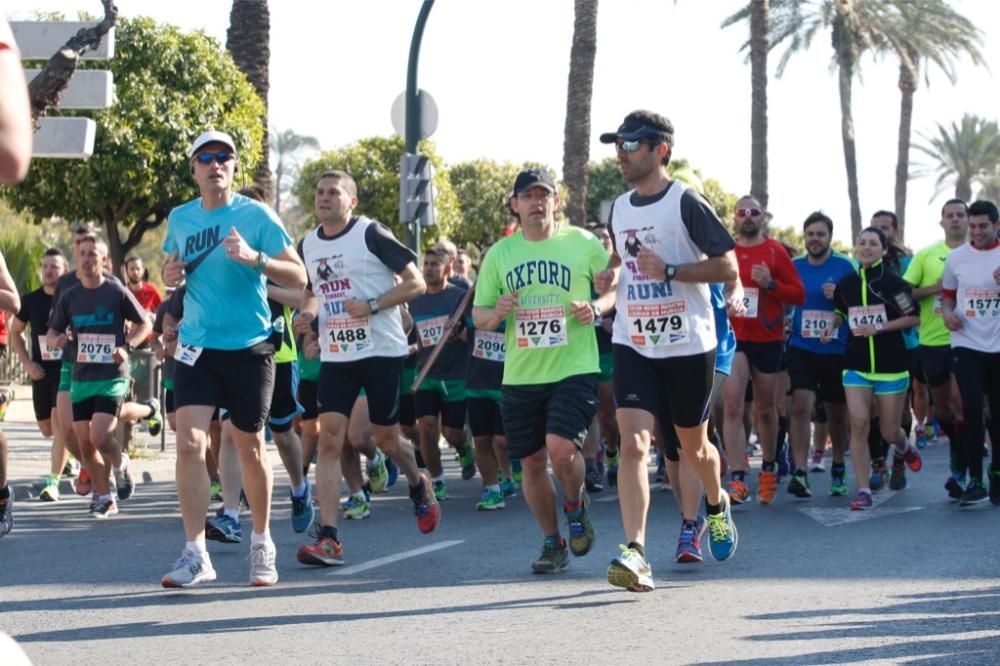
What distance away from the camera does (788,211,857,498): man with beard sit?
41.9ft

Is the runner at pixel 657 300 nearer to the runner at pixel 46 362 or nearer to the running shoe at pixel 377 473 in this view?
the running shoe at pixel 377 473

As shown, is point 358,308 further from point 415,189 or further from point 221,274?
point 415,189

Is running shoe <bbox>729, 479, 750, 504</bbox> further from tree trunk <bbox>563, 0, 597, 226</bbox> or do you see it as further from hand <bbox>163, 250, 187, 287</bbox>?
tree trunk <bbox>563, 0, 597, 226</bbox>

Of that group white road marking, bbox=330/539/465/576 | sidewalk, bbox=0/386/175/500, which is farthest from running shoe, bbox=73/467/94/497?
white road marking, bbox=330/539/465/576

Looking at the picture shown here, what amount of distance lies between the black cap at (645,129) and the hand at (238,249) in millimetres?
1771

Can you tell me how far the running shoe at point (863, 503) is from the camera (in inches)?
458

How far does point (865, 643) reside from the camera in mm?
6520

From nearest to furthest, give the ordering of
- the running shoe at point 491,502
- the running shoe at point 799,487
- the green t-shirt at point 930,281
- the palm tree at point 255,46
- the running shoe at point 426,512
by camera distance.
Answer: the running shoe at point 426,512
the running shoe at point 491,502
the running shoe at point 799,487
the green t-shirt at point 930,281
the palm tree at point 255,46

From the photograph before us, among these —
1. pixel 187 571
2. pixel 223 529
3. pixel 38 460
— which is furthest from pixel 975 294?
pixel 38 460

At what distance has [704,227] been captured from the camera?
793cm

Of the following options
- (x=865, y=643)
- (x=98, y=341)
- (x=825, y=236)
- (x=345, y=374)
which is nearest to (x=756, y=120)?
(x=825, y=236)

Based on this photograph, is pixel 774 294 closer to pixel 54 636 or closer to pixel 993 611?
pixel 993 611

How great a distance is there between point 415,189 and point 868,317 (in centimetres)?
832

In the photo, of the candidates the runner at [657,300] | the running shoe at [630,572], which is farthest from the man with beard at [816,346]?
the running shoe at [630,572]
